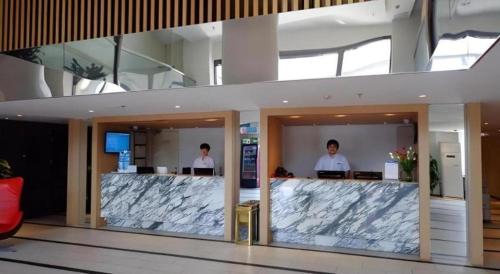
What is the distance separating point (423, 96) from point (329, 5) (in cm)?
223

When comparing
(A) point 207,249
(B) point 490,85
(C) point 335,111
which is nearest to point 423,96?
(B) point 490,85

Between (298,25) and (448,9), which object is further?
(298,25)

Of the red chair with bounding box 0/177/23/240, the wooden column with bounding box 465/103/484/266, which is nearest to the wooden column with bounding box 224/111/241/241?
the red chair with bounding box 0/177/23/240

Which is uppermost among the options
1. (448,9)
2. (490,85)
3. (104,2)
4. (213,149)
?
(104,2)

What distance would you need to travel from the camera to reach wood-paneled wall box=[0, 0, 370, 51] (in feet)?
11.8

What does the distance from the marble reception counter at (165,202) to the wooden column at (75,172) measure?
66 centimetres

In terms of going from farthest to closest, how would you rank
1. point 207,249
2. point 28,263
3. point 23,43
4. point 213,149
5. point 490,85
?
point 213,149, point 207,249, point 28,263, point 23,43, point 490,85

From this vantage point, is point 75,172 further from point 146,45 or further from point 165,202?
point 146,45

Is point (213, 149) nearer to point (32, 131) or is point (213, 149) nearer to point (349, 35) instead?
point (32, 131)

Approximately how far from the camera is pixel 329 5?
3320 millimetres

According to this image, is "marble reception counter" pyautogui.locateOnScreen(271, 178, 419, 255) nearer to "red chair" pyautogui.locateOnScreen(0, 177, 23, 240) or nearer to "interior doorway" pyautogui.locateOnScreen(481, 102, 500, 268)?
"interior doorway" pyautogui.locateOnScreen(481, 102, 500, 268)

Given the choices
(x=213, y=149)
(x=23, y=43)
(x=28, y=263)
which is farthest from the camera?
(x=213, y=149)

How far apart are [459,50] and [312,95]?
2.17 meters

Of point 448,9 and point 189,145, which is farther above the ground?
point 448,9
